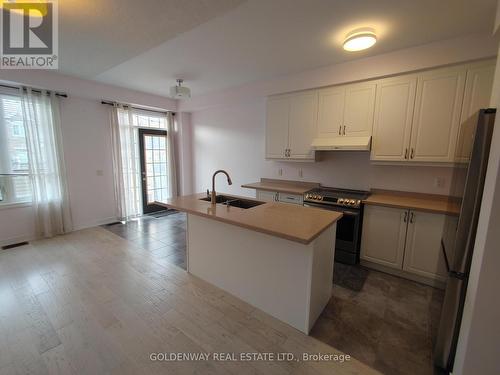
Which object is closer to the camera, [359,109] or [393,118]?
[393,118]

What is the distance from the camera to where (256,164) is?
14.6 feet


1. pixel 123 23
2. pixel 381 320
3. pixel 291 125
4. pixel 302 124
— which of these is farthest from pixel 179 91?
pixel 381 320

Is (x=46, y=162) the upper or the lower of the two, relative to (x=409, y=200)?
upper

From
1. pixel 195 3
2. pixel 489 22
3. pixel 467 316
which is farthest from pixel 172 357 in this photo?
pixel 489 22

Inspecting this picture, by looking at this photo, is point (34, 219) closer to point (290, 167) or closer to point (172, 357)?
point (172, 357)

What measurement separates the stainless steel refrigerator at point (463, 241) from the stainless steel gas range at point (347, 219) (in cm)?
125

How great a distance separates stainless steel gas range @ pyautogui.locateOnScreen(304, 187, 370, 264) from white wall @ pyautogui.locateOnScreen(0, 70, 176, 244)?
4049mm

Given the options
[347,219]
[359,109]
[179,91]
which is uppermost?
[179,91]

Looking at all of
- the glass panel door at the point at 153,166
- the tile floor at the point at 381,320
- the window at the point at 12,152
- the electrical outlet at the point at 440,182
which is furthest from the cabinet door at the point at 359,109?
the window at the point at 12,152

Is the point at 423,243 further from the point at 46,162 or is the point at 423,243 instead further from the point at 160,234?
the point at 46,162

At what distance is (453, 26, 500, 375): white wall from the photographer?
3.65 feet

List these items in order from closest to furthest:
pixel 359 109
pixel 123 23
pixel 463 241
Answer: pixel 463 241, pixel 123 23, pixel 359 109

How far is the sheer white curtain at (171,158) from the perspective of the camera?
5.32 meters
